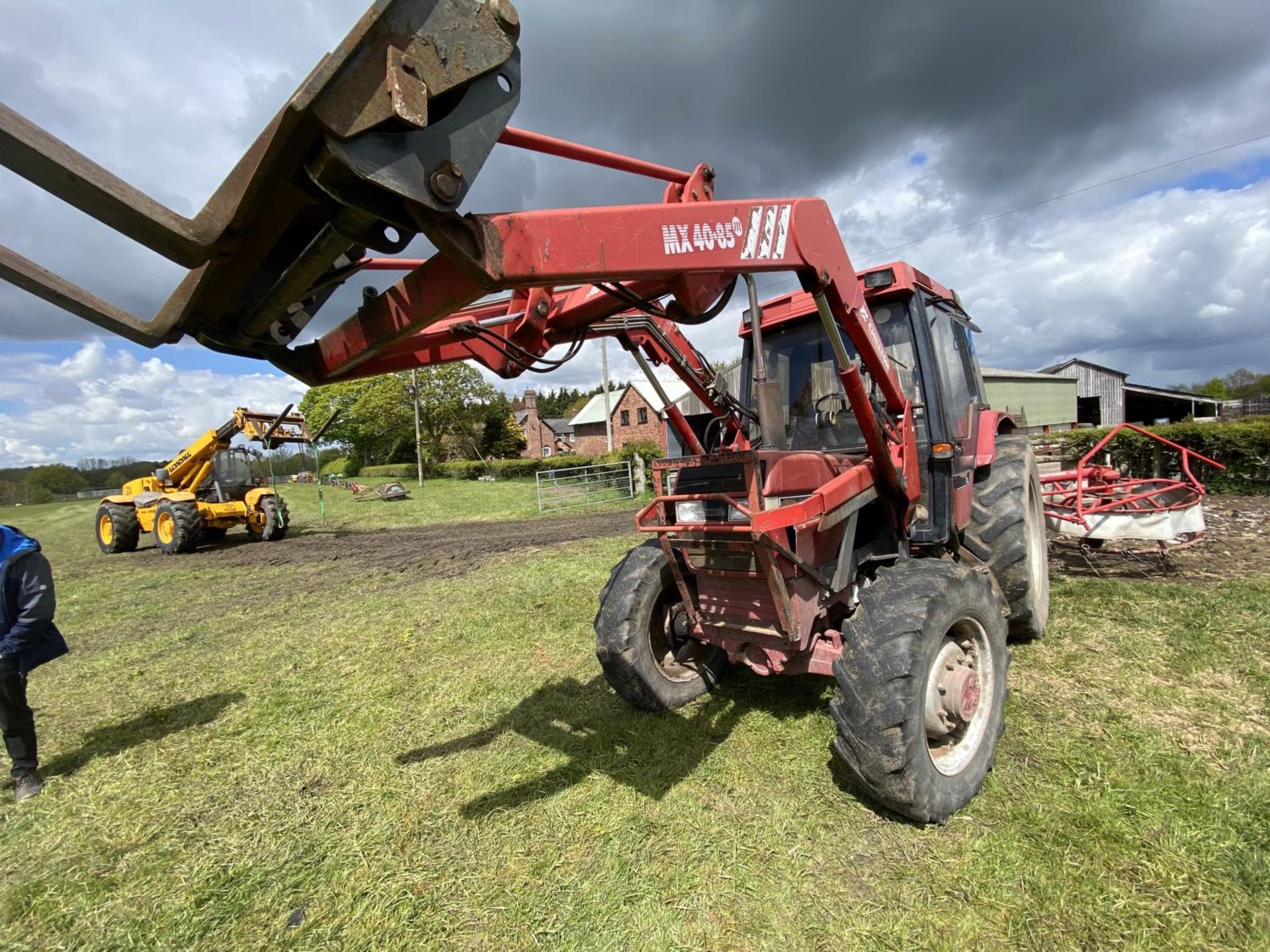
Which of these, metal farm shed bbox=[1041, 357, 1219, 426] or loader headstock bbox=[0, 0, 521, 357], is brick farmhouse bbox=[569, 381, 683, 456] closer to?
metal farm shed bbox=[1041, 357, 1219, 426]

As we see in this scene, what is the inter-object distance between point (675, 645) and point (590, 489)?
663 inches

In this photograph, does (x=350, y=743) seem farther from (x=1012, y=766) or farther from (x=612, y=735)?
(x=1012, y=766)

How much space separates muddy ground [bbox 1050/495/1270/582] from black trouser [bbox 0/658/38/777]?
8534mm

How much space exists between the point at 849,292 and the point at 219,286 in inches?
97.9

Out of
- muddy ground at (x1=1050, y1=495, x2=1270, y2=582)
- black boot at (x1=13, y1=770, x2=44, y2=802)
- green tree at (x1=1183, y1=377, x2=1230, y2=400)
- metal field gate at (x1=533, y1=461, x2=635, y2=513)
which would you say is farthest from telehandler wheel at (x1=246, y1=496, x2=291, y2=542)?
green tree at (x1=1183, y1=377, x2=1230, y2=400)

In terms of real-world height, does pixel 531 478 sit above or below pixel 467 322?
below

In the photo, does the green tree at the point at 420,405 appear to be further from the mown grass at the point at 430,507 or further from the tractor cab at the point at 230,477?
the tractor cab at the point at 230,477

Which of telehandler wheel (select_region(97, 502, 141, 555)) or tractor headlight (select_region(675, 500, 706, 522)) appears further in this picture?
telehandler wheel (select_region(97, 502, 141, 555))

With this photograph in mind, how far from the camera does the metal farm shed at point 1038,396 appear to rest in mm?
26477

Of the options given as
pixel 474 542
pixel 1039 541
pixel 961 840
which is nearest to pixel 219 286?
pixel 961 840

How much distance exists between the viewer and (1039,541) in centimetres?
484

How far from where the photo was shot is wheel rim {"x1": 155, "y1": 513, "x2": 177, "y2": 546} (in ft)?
40.8

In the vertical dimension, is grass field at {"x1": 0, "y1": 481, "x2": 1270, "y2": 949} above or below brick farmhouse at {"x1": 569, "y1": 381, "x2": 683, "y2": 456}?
below

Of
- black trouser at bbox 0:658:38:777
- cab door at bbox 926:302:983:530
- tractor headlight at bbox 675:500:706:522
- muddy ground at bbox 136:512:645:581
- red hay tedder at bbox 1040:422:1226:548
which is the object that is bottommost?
muddy ground at bbox 136:512:645:581
